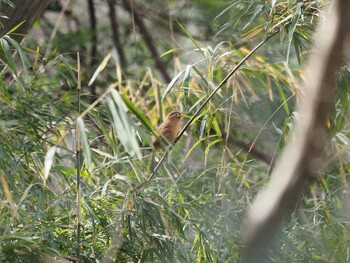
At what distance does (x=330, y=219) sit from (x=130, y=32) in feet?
8.74

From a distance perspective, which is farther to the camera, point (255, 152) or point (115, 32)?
point (115, 32)

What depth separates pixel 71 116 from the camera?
10.7ft

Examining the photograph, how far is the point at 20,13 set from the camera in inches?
118

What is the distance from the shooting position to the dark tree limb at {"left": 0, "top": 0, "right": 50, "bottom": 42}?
297 centimetres

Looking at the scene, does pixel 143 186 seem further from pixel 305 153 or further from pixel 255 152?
pixel 305 153

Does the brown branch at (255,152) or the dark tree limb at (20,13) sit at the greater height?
the dark tree limb at (20,13)

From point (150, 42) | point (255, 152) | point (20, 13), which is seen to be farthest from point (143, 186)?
point (150, 42)

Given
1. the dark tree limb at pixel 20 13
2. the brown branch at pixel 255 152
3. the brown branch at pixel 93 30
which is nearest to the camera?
the dark tree limb at pixel 20 13

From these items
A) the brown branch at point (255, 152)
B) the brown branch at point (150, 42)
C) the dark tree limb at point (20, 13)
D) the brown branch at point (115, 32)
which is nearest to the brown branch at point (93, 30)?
the brown branch at point (115, 32)

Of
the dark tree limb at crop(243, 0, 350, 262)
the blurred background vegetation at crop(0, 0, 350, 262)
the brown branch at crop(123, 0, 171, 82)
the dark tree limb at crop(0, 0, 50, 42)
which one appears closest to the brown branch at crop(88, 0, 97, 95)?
the brown branch at crop(123, 0, 171, 82)

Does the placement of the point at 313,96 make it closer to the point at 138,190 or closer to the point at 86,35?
the point at 138,190

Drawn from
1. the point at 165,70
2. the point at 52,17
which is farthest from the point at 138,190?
the point at 52,17

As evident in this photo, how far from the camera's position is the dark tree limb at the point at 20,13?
9.73ft

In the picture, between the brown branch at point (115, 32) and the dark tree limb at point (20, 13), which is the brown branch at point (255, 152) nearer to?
the brown branch at point (115, 32)
